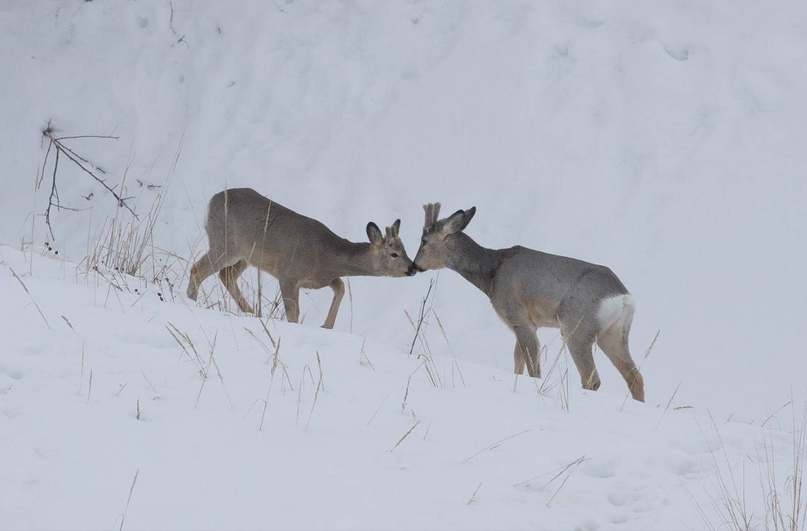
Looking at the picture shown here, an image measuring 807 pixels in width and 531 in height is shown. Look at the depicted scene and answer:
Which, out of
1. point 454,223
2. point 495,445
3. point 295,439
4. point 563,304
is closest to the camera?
point 295,439

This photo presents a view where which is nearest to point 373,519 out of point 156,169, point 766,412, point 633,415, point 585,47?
point 633,415

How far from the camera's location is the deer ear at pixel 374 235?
1091 cm

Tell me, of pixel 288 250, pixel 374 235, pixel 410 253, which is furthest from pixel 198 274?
pixel 410 253

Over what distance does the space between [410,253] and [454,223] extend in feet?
9.16

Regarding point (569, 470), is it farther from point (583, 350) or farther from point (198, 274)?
point (198, 274)

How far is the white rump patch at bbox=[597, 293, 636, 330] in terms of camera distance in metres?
8.84

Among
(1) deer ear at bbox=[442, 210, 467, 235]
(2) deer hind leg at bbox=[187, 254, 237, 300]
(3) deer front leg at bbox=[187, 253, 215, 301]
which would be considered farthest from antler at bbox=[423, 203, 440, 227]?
(3) deer front leg at bbox=[187, 253, 215, 301]

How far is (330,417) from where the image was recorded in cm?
475

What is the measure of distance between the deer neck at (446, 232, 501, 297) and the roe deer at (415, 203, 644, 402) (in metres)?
0.01

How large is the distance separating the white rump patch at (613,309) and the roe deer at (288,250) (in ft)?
7.61

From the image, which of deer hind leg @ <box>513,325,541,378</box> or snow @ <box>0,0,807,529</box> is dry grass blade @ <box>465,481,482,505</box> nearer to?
snow @ <box>0,0,807,529</box>

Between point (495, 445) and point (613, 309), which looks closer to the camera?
point (495, 445)

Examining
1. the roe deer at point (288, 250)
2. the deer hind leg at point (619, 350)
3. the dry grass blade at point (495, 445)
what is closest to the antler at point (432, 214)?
the roe deer at point (288, 250)

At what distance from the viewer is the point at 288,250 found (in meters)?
10.8
